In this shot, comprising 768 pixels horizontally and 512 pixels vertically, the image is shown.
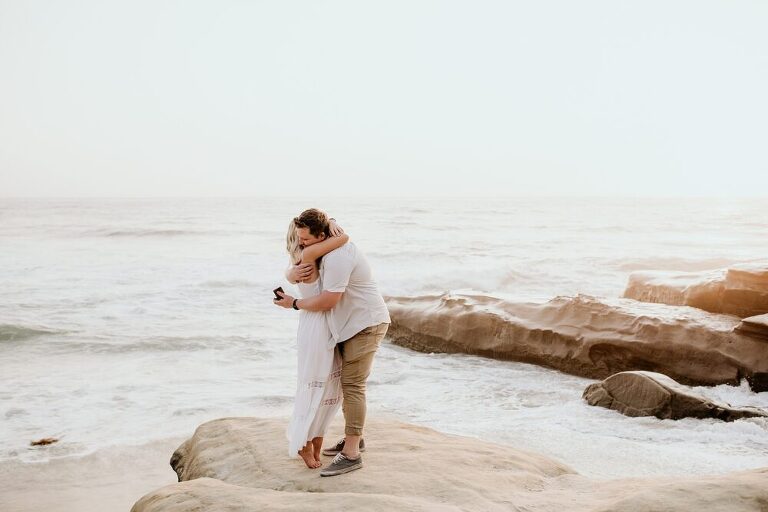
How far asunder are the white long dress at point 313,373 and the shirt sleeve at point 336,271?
15 centimetres

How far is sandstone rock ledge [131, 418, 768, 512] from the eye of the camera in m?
2.78

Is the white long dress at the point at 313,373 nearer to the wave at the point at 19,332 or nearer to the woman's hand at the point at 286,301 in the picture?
the woman's hand at the point at 286,301

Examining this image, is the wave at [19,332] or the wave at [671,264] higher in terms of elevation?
the wave at [671,264]

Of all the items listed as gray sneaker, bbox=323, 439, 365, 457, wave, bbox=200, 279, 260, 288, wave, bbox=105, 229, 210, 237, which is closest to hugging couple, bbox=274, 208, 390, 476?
gray sneaker, bbox=323, 439, 365, 457

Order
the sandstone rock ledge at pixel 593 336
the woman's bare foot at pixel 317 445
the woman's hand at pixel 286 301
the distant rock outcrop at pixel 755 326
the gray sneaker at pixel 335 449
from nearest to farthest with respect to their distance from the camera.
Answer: the woman's hand at pixel 286 301 < the woman's bare foot at pixel 317 445 < the gray sneaker at pixel 335 449 < the distant rock outcrop at pixel 755 326 < the sandstone rock ledge at pixel 593 336

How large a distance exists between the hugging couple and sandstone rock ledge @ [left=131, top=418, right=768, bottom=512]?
0.22 metres

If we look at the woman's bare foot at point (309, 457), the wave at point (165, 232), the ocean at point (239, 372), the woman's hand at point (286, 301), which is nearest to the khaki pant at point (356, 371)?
the woman's bare foot at point (309, 457)

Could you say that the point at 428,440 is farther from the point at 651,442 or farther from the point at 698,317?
the point at 698,317

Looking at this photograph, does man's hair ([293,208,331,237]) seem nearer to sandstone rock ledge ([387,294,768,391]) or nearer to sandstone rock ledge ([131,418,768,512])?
sandstone rock ledge ([131,418,768,512])

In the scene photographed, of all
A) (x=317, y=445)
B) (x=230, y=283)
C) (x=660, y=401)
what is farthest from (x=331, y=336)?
(x=230, y=283)

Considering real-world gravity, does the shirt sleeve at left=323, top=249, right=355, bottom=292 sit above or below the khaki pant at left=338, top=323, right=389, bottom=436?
above

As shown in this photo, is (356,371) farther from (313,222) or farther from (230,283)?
(230,283)

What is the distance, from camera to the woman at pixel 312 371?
3855 mm

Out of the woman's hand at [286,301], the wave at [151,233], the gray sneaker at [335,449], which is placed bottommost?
the wave at [151,233]
